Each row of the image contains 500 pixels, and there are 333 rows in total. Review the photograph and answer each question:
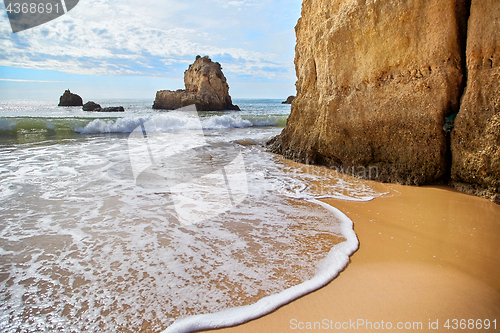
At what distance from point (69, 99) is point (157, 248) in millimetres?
49400

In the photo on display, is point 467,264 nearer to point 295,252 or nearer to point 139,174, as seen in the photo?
point 295,252

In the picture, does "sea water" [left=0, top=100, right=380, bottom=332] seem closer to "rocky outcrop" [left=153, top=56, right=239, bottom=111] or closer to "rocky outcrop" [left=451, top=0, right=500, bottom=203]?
"rocky outcrop" [left=451, top=0, right=500, bottom=203]

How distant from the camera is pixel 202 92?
36.5m

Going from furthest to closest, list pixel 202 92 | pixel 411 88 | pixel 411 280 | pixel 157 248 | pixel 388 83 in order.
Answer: pixel 202 92
pixel 388 83
pixel 411 88
pixel 157 248
pixel 411 280

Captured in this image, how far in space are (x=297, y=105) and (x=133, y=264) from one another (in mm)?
5767

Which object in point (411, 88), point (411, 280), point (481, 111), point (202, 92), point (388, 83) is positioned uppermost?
point (202, 92)

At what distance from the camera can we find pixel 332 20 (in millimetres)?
5586

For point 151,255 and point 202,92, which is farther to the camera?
point 202,92

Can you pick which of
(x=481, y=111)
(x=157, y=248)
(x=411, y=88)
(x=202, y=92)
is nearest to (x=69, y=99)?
(x=202, y=92)

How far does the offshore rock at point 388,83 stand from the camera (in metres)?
4.18

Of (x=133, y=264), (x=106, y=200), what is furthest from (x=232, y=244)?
(x=106, y=200)

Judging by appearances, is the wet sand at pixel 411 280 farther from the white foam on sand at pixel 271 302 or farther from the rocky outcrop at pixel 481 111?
the rocky outcrop at pixel 481 111

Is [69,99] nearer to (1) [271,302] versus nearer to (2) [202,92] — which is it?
(2) [202,92]

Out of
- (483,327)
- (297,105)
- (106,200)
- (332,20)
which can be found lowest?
(483,327)
